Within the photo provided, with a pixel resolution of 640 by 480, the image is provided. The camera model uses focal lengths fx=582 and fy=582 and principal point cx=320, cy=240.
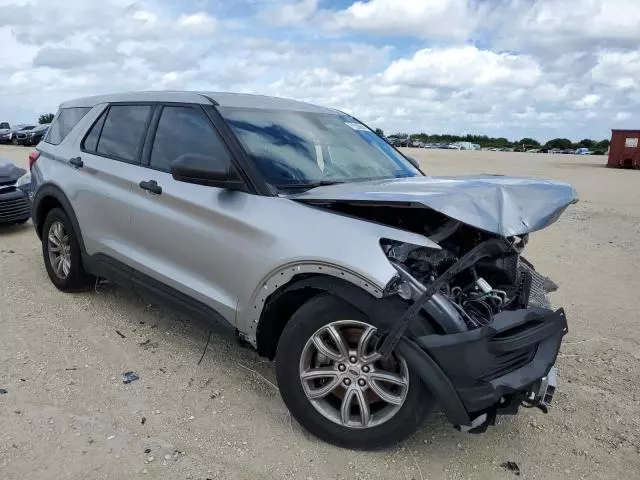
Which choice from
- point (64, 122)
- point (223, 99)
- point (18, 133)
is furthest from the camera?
point (18, 133)

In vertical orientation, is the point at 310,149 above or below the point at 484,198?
above

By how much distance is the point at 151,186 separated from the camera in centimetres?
397

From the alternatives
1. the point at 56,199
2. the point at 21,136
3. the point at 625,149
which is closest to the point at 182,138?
the point at 56,199

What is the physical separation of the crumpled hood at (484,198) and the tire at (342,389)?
2.01ft

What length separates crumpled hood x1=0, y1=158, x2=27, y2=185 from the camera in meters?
8.06

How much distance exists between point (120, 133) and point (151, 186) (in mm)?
897

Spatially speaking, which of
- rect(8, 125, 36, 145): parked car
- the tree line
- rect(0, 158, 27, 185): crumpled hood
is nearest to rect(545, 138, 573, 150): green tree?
the tree line

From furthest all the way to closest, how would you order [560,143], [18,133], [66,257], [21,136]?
[560,143] < [18,133] < [21,136] < [66,257]

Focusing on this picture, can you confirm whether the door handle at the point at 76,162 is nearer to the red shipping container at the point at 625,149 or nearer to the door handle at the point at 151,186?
the door handle at the point at 151,186

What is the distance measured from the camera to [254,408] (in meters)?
3.50

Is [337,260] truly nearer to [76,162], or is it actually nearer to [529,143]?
[76,162]

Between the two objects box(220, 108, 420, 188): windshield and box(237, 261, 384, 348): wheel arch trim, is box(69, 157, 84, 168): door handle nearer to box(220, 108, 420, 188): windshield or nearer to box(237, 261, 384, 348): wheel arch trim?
box(220, 108, 420, 188): windshield

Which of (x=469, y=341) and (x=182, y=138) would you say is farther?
(x=182, y=138)

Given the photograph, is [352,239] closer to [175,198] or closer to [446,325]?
[446,325]
